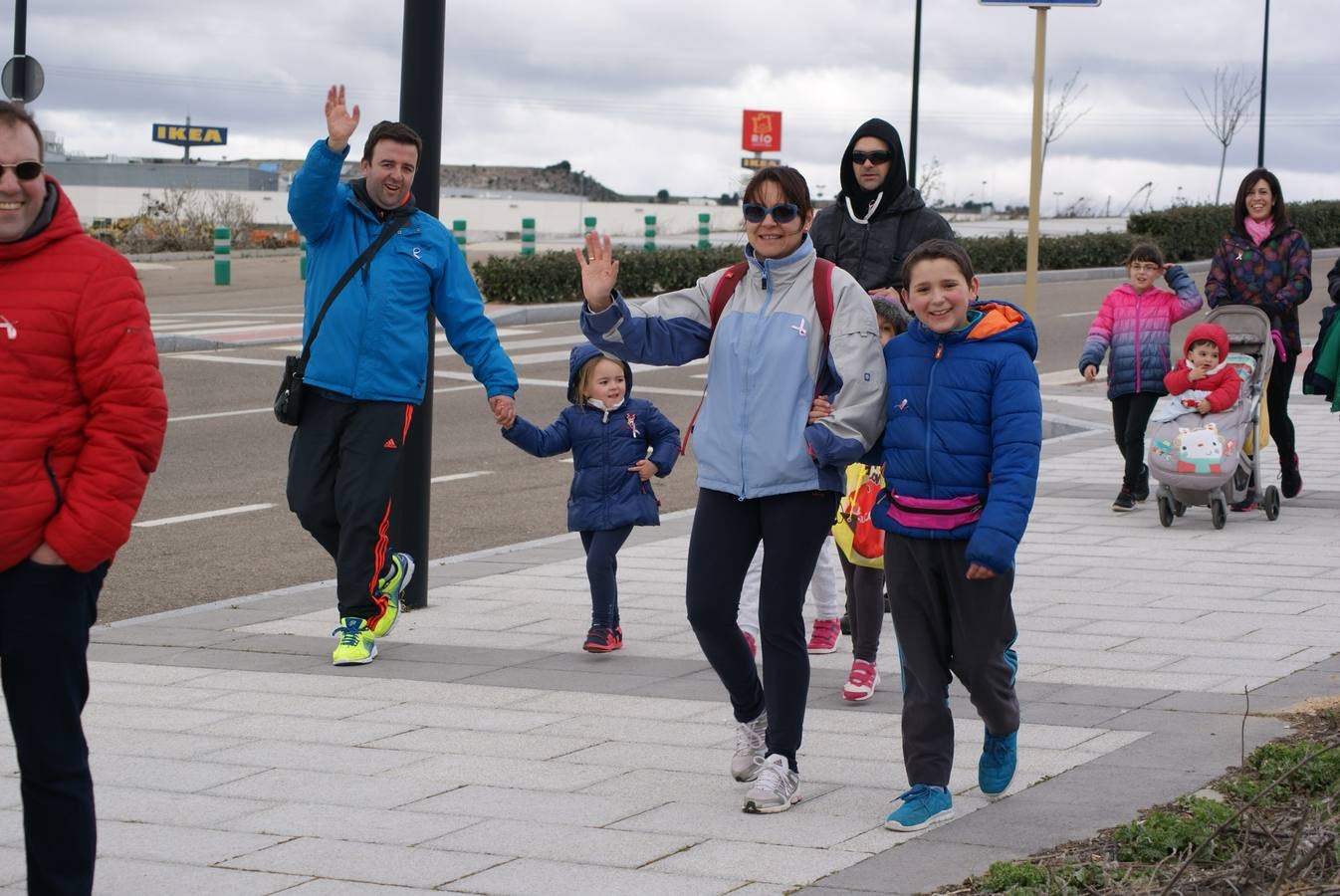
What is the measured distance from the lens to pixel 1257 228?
37.7 ft

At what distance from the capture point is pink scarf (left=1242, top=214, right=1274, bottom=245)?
11.4 m

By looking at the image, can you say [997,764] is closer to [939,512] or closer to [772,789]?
[772,789]

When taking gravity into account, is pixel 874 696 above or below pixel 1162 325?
below

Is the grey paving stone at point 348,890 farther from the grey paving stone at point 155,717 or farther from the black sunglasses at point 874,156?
the black sunglasses at point 874,156

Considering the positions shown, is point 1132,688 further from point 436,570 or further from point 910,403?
point 436,570

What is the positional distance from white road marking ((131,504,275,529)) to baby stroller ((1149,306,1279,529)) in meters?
5.52

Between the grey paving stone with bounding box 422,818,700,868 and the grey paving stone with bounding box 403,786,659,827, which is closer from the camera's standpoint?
the grey paving stone with bounding box 422,818,700,868

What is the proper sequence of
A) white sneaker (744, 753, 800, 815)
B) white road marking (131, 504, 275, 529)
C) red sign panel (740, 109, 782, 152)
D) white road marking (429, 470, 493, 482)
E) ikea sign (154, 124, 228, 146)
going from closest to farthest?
1. white sneaker (744, 753, 800, 815)
2. white road marking (131, 504, 275, 529)
3. white road marking (429, 470, 493, 482)
4. red sign panel (740, 109, 782, 152)
5. ikea sign (154, 124, 228, 146)

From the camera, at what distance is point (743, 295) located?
18.2ft

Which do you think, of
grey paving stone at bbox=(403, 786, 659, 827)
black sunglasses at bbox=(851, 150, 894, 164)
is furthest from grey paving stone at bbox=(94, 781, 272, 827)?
black sunglasses at bbox=(851, 150, 894, 164)

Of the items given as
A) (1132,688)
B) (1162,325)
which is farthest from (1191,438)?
(1132,688)

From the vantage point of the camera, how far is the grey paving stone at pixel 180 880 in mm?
4586

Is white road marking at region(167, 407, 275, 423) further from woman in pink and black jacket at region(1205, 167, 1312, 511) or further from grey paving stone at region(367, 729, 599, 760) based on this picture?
grey paving stone at region(367, 729, 599, 760)

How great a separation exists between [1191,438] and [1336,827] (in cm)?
630
